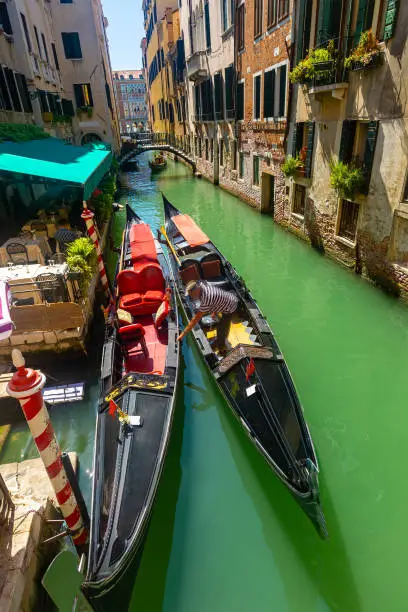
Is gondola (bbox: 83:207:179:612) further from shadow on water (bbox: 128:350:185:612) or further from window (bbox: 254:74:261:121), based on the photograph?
window (bbox: 254:74:261:121)

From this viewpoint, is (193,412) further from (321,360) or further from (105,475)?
(321,360)

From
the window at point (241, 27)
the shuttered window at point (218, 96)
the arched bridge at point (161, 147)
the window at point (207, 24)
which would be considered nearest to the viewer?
the window at point (241, 27)

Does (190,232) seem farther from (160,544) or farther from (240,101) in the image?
(240,101)

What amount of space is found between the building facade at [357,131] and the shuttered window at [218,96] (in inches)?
339

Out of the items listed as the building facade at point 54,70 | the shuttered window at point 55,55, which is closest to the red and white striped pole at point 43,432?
the building facade at point 54,70

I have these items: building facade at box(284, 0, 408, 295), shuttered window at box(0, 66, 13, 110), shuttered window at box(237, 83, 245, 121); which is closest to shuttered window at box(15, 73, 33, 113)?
shuttered window at box(0, 66, 13, 110)

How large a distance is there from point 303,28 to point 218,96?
9758mm

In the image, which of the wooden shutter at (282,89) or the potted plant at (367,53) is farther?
the wooden shutter at (282,89)

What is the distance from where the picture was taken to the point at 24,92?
13.5 m

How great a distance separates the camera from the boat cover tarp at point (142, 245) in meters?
8.12

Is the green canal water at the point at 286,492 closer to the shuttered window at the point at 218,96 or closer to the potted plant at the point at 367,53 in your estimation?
the potted plant at the point at 367,53

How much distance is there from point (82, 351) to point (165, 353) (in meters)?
1.69

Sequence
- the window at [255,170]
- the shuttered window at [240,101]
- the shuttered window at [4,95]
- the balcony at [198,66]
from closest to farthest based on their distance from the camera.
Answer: the shuttered window at [4,95], the window at [255,170], the shuttered window at [240,101], the balcony at [198,66]

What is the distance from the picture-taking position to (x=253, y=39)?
13312 millimetres
